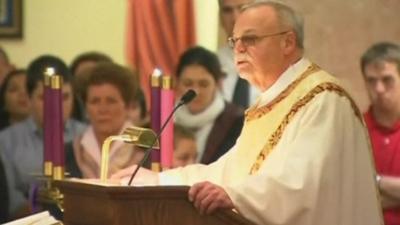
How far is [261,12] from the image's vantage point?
10.7ft

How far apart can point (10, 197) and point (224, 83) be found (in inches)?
45.9

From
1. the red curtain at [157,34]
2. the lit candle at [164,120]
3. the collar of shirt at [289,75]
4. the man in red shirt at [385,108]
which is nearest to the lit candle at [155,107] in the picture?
the lit candle at [164,120]

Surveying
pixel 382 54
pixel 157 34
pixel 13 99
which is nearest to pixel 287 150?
pixel 382 54

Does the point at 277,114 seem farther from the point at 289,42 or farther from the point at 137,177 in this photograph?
the point at 137,177

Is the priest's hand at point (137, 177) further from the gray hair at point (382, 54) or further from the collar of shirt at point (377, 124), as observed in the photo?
the gray hair at point (382, 54)

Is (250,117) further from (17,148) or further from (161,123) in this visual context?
(17,148)

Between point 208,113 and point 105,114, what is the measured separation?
644 mm

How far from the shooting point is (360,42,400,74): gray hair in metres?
4.58

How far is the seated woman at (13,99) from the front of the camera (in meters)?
5.29

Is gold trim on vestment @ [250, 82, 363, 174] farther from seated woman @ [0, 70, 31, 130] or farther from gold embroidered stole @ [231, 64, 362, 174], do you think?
seated woman @ [0, 70, 31, 130]

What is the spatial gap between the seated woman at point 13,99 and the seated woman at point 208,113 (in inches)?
31.4

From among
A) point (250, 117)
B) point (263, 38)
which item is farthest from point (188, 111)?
point (263, 38)

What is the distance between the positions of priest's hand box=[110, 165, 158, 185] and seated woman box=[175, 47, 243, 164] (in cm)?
149

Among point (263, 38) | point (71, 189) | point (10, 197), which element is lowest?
point (10, 197)
